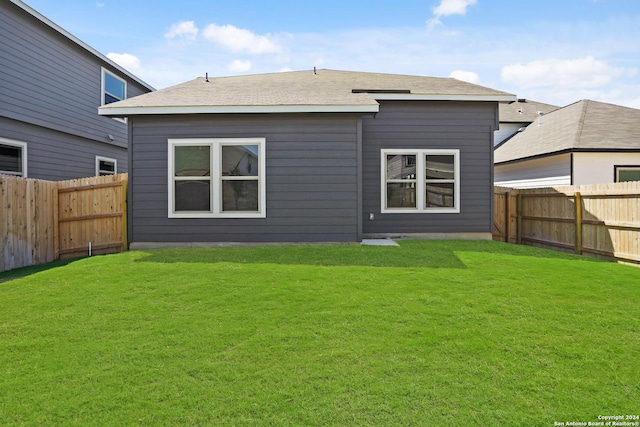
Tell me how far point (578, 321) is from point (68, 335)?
16.5ft

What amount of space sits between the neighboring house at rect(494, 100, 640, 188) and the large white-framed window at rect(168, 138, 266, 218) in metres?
10.3

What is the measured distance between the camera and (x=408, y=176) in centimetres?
953

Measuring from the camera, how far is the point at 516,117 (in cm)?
1950

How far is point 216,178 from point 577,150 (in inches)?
441

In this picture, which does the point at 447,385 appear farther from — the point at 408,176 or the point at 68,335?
the point at 408,176

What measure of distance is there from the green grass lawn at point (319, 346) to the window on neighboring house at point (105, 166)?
881 centimetres

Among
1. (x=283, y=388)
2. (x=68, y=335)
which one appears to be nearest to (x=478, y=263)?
(x=283, y=388)

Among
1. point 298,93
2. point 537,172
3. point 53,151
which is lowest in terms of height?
point 537,172

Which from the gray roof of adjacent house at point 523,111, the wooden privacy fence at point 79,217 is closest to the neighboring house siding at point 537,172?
the gray roof of adjacent house at point 523,111

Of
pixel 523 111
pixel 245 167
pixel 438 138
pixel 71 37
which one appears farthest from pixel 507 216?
pixel 71 37

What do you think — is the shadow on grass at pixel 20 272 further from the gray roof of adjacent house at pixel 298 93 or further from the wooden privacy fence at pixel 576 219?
the wooden privacy fence at pixel 576 219

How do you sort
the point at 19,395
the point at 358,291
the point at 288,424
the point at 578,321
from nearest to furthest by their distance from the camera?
the point at 288,424, the point at 19,395, the point at 578,321, the point at 358,291

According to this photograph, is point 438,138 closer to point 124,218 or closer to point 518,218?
point 518,218

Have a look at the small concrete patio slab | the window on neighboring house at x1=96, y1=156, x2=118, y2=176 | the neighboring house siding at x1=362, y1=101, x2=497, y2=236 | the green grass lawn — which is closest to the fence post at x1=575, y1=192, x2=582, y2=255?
the neighboring house siding at x1=362, y1=101, x2=497, y2=236
